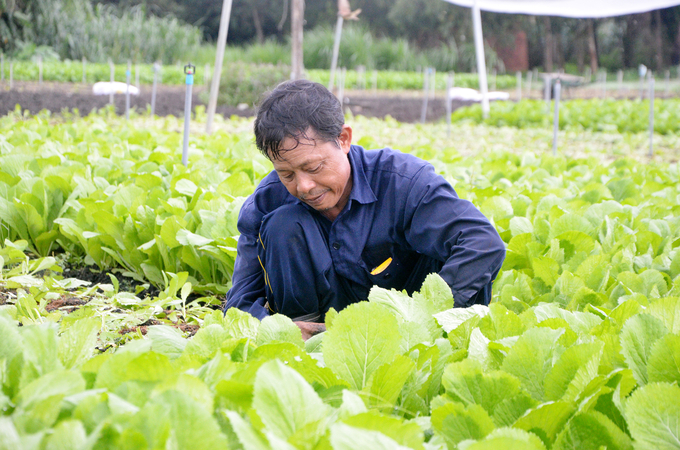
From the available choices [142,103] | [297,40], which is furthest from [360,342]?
[142,103]

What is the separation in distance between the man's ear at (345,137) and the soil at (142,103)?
351 inches

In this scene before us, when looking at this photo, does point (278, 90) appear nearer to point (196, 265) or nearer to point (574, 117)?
point (196, 265)

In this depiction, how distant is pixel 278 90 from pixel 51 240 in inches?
74.6

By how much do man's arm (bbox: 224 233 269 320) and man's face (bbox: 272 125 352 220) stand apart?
11.7 inches

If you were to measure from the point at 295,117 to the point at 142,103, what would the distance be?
1217 cm

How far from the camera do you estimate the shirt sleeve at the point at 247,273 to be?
2.08m

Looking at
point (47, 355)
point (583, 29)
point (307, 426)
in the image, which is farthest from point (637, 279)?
point (583, 29)

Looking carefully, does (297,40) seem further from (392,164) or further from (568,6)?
(392,164)

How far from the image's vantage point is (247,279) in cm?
214

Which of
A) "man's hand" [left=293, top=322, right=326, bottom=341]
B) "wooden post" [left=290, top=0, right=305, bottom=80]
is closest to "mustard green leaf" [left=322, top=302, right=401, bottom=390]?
"man's hand" [left=293, top=322, right=326, bottom=341]

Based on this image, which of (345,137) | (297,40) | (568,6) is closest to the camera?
(345,137)

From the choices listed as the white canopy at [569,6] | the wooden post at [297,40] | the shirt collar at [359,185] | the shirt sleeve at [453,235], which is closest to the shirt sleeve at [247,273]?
the shirt collar at [359,185]

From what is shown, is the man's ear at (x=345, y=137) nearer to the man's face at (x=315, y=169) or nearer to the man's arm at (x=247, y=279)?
the man's face at (x=315, y=169)

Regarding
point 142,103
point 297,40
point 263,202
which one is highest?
point 297,40
